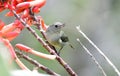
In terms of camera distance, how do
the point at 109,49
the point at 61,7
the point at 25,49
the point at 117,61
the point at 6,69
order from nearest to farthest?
the point at 6,69 → the point at 25,49 → the point at 117,61 → the point at 109,49 → the point at 61,7

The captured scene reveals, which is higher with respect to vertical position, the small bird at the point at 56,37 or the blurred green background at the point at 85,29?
the blurred green background at the point at 85,29

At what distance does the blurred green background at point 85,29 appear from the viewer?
655 centimetres

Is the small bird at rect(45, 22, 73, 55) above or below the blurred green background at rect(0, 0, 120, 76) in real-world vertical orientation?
below

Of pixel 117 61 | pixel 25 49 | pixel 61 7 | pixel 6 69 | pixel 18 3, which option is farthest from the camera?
pixel 61 7

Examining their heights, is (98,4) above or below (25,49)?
above

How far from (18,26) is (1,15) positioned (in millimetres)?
4493

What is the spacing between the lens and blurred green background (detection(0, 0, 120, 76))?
6.55m

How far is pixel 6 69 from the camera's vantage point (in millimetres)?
1036

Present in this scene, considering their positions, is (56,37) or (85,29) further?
(85,29)

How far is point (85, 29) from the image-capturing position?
24.2 feet

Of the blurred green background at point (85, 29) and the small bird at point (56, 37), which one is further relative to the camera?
the blurred green background at point (85, 29)

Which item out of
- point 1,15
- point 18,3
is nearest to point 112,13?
point 1,15

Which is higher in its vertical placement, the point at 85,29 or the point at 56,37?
the point at 85,29

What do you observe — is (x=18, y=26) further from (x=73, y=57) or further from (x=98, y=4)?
(x=98, y=4)
